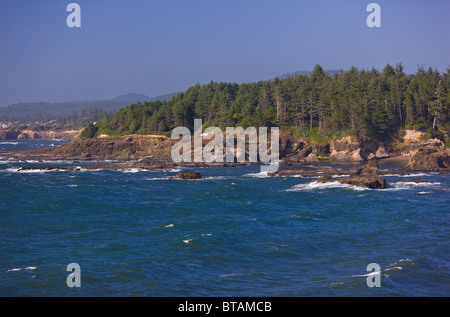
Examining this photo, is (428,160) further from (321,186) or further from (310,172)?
(321,186)

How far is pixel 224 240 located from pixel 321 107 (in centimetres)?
7928

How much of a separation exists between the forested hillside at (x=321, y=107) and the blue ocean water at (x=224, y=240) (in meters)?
42.6

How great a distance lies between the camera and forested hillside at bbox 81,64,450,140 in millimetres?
98750

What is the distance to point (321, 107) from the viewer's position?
Result: 106 m

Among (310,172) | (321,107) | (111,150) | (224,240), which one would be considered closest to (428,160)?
(310,172)

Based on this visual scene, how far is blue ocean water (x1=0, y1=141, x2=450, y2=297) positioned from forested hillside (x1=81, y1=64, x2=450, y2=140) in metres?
42.6

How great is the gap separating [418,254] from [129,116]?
108773mm

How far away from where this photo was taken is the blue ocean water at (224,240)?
23.4 m

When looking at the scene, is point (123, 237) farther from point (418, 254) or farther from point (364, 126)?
point (364, 126)

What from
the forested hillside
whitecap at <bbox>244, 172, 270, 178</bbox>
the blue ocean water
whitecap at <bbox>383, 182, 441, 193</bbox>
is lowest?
the blue ocean water

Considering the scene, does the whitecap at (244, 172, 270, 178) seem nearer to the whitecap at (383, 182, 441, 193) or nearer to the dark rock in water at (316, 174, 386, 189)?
the dark rock in water at (316, 174, 386, 189)

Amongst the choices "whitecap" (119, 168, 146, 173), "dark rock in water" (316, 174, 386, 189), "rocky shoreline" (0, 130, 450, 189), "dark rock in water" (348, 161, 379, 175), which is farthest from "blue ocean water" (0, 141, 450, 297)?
"whitecap" (119, 168, 146, 173)

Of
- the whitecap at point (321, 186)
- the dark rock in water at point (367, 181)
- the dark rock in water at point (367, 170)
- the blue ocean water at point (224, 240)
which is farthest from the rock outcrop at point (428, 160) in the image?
the whitecap at point (321, 186)
